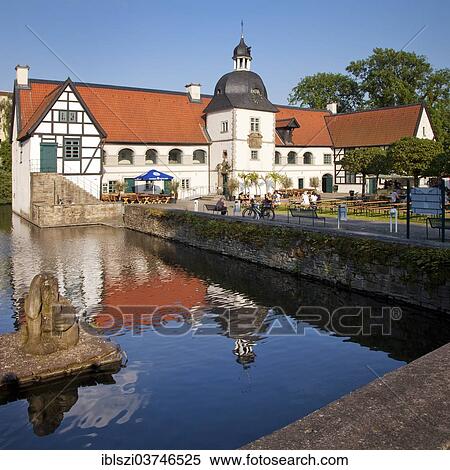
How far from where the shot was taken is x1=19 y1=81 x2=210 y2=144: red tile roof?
39375mm

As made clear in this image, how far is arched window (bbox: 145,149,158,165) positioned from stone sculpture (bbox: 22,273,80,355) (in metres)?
31.5

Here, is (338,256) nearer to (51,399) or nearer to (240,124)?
(51,399)

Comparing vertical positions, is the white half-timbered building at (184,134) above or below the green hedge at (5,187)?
above

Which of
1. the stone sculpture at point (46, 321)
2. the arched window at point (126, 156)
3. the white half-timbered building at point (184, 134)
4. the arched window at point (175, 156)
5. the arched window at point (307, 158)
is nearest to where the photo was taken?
the stone sculpture at point (46, 321)

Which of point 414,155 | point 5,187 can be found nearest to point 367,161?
point 414,155

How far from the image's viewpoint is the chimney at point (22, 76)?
38688 millimetres

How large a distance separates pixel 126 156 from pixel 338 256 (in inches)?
1038

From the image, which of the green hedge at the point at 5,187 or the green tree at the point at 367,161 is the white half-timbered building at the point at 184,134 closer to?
the green hedge at the point at 5,187

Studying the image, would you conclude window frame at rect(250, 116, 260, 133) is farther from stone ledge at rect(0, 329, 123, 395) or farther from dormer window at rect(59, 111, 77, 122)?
stone ledge at rect(0, 329, 123, 395)

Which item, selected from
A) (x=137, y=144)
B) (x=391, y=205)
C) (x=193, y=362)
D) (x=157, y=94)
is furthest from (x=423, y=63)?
(x=193, y=362)

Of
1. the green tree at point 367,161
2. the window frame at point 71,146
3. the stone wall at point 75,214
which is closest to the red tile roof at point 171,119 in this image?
the window frame at point 71,146

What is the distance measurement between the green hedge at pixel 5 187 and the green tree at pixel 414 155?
3296cm

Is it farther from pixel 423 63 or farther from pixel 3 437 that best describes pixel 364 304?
pixel 423 63

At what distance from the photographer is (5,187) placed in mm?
48688
